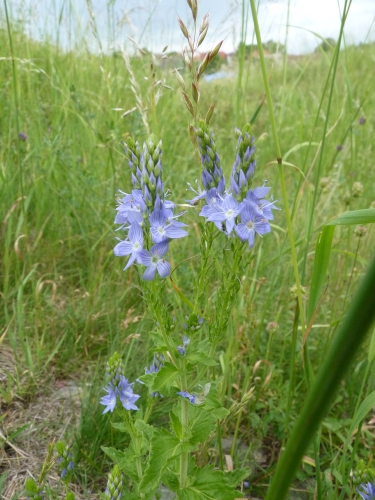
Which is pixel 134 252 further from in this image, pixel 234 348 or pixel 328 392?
pixel 234 348

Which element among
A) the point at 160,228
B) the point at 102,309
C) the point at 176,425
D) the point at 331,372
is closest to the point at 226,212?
the point at 160,228

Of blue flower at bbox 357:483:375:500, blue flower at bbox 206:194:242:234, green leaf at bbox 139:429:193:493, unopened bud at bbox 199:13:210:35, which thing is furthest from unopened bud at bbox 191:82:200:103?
blue flower at bbox 357:483:375:500

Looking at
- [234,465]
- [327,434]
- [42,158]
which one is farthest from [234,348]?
[42,158]

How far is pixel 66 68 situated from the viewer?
461 centimetres

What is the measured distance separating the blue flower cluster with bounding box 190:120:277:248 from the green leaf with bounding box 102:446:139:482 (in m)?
0.89

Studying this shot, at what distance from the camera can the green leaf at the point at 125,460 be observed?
154 centimetres

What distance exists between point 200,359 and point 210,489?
44 cm

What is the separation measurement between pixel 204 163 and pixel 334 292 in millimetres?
1988

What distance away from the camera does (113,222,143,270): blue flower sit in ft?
4.12

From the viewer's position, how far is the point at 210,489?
1399 millimetres

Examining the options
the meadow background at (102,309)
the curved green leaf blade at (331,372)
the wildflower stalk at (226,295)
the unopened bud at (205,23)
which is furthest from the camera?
the meadow background at (102,309)

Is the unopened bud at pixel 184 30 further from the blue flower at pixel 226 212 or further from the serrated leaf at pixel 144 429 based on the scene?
the serrated leaf at pixel 144 429

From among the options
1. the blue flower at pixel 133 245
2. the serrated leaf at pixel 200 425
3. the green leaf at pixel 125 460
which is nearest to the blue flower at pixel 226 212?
the blue flower at pixel 133 245

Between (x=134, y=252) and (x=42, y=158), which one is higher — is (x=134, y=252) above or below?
above
